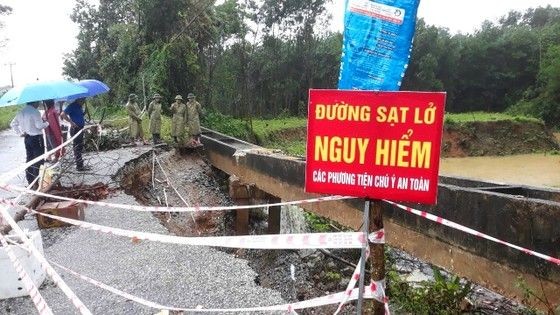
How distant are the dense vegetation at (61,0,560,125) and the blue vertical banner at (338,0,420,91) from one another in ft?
57.3

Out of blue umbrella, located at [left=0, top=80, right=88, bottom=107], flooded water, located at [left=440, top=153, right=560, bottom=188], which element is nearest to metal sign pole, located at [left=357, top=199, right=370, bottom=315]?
blue umbrella, located at [left=0, top=80, right=88, bottom=107]

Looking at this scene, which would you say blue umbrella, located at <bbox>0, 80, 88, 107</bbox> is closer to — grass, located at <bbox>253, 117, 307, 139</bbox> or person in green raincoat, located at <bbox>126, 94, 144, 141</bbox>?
person in green raincoat, located at <bbox>126, 94, 144, 141</bbox>

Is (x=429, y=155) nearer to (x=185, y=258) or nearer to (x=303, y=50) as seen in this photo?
(x=185, y=258)

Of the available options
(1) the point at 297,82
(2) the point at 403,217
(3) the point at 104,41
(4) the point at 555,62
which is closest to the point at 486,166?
(1) the point at 297,82

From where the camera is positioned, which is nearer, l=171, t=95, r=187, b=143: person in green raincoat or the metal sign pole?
the metal sign pole

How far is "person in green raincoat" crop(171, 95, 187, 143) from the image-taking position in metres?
12.5

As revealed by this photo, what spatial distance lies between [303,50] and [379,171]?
32.5 metres

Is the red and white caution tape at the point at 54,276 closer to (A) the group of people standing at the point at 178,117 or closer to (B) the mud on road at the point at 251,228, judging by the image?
(B) the mud on road at the point at 251,228

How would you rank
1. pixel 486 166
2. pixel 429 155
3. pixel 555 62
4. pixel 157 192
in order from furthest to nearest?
pixel 555 62 → pixel 486 166 → pixel 157 192 → pixel 429 155

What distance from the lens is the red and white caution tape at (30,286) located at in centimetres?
328

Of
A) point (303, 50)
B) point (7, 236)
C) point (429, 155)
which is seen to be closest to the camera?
point (429, 155)

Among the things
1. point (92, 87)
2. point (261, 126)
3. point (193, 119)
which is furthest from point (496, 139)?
point (92, 87)

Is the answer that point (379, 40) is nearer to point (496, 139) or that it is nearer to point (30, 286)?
point (30, 286)

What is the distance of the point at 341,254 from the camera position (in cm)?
794
